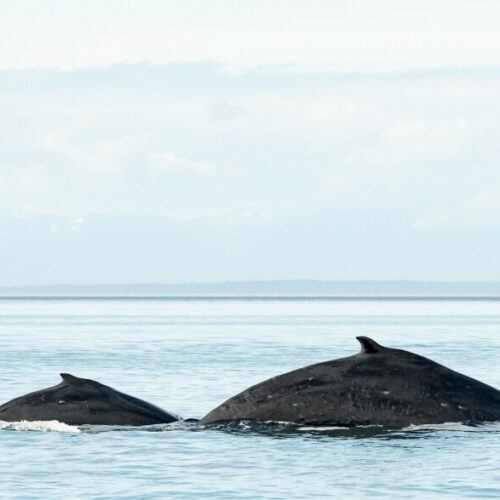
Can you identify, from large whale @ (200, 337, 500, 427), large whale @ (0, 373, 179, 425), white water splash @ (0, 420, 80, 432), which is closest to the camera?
large whale @ (200, 337, 500, 427)

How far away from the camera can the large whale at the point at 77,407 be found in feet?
84.6

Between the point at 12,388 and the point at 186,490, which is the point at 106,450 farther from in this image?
the point at 12,388

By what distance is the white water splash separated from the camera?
2566 cm

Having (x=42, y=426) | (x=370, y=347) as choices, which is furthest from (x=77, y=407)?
(x=370, y=347)

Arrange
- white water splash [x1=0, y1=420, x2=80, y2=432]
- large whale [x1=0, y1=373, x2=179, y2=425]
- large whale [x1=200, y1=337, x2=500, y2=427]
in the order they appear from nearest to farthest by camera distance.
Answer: large whale [x1=200, y1=337, x2=500, y2=427], white water splash [x1=0, y1=420, x2=80, y2=432], large whale [x1=0, y1=373, x2=179, y2=425]

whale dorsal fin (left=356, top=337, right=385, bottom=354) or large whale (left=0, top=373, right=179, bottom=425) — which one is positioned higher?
whale dorsal fin (left=356, top=337, right=385, bottom=354)

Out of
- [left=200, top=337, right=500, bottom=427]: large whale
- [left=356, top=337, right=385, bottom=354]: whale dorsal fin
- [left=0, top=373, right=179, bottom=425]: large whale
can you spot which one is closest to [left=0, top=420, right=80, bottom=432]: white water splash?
[left=0, top=373, right=179, bottom=425]: large whale

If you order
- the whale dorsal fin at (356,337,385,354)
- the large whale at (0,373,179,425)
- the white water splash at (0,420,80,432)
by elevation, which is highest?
the whale dorsal fin at (356,337,385,354)

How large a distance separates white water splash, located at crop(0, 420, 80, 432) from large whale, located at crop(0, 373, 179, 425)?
68 millimetres

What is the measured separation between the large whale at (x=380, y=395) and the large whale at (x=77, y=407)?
3.29 metres

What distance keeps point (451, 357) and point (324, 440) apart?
42013 mm

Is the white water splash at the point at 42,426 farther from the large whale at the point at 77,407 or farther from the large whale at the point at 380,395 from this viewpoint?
the large whale at the point at 380,395

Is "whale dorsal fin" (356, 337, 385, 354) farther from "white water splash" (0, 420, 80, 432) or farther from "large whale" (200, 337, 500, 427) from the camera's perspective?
"white water splash" (0, 420, 80, 432)

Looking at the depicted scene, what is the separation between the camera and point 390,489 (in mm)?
20031
